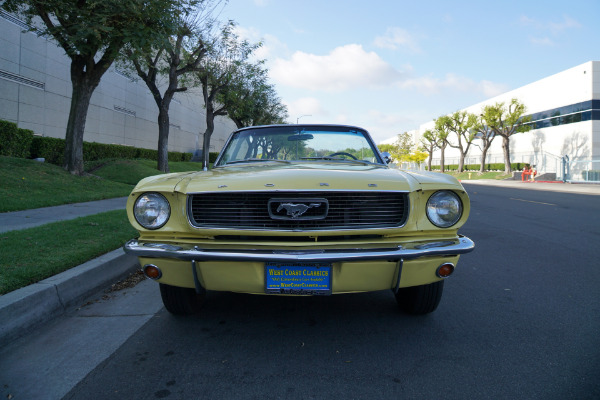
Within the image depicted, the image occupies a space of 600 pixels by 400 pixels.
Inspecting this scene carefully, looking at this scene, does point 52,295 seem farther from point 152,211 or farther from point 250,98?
point 250,98

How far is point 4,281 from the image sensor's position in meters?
2.96

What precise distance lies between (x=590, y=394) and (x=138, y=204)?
272 centimetres

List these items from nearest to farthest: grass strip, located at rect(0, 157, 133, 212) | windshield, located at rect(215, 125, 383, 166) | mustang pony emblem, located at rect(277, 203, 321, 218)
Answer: mustang pony emblem, located at rect(277, 203, 321, 218) < windshield, located at rect(215, 125, 383, 166) < grass strip, located at rect(0, 157, 133, 212)

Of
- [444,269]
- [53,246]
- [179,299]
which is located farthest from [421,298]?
[53,246]

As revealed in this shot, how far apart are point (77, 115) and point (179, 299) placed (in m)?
11.2

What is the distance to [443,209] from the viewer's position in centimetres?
253

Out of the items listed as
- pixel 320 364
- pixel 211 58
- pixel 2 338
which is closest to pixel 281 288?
pixel 320 364

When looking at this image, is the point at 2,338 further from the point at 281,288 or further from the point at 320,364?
the point at 320,364

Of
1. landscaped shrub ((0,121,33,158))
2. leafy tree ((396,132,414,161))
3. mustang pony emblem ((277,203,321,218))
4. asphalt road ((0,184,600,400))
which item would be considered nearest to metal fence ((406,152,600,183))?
landscaped shrub ((0,121,33,158))

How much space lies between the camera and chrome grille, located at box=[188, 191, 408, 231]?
2.42 metres

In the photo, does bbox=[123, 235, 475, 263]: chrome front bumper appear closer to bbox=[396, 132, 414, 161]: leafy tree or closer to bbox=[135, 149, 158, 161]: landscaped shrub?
bbox=[135, 149, 158, 161]: landscaped shrub

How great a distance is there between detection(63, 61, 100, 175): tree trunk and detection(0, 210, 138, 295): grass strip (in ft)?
23.3

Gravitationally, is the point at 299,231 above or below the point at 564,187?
below

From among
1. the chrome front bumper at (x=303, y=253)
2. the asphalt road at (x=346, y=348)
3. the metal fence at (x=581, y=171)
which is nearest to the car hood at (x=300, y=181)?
the chrome front bumper at (x=303, y=253)
